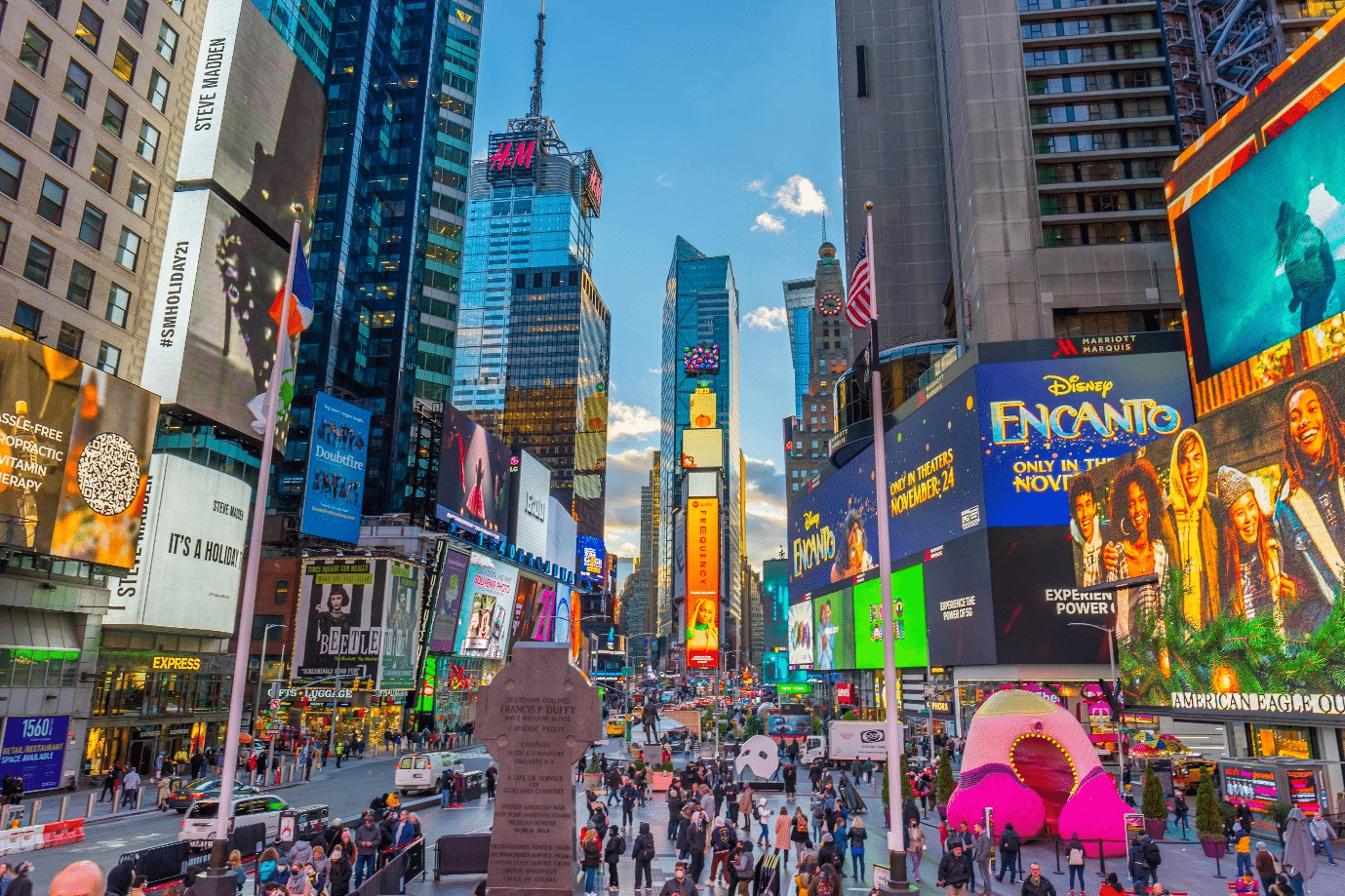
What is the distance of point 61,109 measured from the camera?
3819 cm

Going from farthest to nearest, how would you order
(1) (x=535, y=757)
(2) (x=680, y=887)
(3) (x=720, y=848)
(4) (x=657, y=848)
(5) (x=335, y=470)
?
(5) (x=335, y=470) < (4) (x=657, y=848) < (3) (x=720, y=848) < (1) (x=535, y=757) < (2) (x=680, y=887)

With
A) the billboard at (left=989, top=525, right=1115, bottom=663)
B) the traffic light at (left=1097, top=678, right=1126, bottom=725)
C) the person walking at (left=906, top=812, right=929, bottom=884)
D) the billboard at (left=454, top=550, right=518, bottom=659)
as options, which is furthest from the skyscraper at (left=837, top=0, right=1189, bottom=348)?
the person walking at (left=906, top=812, right=929, bottom=884)

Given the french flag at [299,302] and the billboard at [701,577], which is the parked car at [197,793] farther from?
the billboard at [701,577]

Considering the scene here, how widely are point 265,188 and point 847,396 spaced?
5968cm

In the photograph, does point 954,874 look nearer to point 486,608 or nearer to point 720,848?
point 720,848

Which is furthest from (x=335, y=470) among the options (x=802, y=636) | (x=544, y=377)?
(x=544, y=377)

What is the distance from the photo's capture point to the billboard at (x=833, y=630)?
89438mm

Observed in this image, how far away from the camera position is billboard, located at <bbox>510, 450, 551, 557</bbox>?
9675cm

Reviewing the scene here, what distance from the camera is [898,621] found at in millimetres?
76812

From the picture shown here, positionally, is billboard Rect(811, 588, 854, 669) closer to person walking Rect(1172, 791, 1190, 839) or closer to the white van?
person walking Rect(1172, 791, 1190, 839)

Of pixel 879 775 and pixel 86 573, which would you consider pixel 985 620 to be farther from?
pixel 86 573

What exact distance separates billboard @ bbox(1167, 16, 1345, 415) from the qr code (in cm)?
4456

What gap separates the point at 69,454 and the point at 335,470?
2676 centimetres

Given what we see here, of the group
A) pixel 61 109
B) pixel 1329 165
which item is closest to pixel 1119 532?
pixel 1329 165
